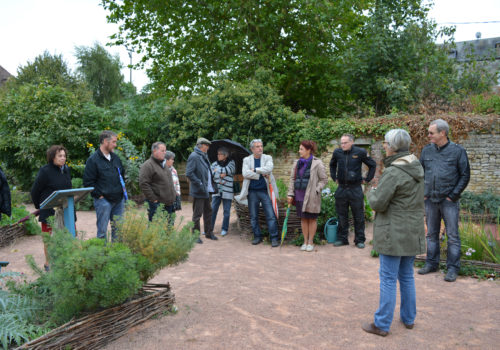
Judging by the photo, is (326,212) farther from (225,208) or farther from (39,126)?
(39,126)

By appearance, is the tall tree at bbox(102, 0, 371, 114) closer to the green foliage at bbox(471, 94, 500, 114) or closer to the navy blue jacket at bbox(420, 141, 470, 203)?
the green foliage at bbox(471, 94, 500, 114)

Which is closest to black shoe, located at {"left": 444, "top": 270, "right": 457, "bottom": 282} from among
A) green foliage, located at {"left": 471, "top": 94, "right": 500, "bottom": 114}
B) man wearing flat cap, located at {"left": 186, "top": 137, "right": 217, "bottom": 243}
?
man wearing flat cap, located at {"left": 186, "top": 137, "right": 217, "bottom": 243}

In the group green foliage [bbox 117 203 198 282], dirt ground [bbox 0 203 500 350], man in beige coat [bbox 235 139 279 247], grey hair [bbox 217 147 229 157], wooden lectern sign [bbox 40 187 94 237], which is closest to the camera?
dirt ground [bbox 0 203 500 350]

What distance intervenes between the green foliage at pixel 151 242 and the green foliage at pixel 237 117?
9629 mm

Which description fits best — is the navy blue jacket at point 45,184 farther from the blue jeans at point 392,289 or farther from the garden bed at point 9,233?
the blue jeans at point 392,289

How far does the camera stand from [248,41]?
54.0 feet

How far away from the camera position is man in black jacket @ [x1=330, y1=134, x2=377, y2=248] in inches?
277

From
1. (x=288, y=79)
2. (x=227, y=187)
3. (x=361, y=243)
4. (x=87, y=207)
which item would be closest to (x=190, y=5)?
(x=288, y=79)

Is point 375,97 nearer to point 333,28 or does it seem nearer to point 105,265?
point 333,28

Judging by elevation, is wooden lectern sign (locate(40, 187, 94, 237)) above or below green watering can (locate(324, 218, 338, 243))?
above

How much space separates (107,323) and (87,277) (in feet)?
1.71

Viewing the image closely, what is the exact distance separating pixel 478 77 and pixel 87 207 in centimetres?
1611

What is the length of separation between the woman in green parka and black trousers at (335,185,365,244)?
3.42 metres

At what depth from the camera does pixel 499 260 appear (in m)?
5.45
